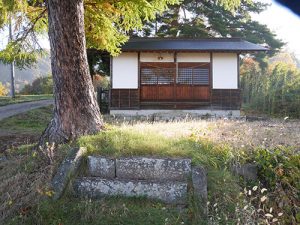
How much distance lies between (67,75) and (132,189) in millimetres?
2724

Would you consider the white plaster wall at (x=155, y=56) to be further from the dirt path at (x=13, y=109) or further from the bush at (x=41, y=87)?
the bush at (x=41, y=87)

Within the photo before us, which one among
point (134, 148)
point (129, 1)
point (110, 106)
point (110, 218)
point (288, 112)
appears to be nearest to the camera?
point (110, 218)

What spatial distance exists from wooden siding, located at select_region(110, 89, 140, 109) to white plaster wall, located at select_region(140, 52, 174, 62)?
1.57 m

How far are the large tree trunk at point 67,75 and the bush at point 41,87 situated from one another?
29472mm

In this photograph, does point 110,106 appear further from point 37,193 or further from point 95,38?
point 37,193

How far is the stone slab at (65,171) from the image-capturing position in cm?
441

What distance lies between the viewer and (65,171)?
15.1ft

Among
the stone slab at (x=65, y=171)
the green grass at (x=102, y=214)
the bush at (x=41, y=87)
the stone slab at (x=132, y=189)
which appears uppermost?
the bush at (x=41, y=87)

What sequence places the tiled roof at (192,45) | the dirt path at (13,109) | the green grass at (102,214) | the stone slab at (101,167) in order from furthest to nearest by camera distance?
the tiled roof at (192,45), the dirt path at (13,109), the stone slab at (101,167), the green grass at (102,214)

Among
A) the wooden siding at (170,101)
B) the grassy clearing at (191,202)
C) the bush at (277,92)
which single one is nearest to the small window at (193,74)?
the wooden siding at (170,101)

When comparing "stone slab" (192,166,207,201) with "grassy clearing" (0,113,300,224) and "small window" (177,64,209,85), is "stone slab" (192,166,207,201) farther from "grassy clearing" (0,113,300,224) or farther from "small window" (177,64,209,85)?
"small window" (177,64,209,85)

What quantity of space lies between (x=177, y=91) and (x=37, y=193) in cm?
1270

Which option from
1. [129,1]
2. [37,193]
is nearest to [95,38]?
[129,1]

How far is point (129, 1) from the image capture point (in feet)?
Result: 25.4
